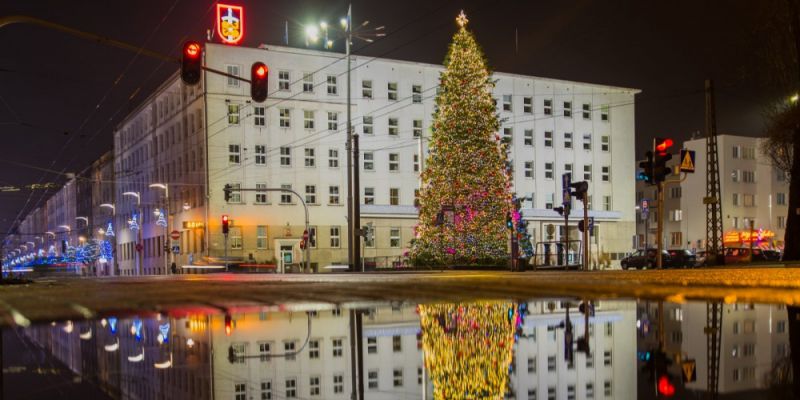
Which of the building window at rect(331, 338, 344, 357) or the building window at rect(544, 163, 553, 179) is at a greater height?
the building window at rect(544, 163, 553, 179)

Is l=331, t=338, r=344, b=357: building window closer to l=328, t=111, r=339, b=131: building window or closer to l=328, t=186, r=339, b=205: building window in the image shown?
l=328, t=186, r=339, b=205: building window

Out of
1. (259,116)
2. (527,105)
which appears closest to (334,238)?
(259,116)

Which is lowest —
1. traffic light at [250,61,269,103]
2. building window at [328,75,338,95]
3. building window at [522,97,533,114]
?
traffic light at [250,61,269,103]

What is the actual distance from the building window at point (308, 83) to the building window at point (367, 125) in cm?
561

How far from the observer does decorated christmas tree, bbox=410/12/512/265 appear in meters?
42.9

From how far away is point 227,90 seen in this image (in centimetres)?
5853

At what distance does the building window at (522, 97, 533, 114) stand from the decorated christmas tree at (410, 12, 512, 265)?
2735cm

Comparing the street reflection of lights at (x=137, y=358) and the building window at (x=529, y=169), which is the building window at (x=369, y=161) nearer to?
the building window at (x=529, y=169)

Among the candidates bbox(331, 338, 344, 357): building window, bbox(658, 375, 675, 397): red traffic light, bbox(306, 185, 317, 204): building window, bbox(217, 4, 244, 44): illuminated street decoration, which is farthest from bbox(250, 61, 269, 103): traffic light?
bbox(306, 185, 317, 204): building window

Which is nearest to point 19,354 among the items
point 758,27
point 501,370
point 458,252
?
point 501,370

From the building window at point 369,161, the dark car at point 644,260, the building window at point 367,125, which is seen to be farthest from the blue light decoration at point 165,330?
the building window at point 367,125

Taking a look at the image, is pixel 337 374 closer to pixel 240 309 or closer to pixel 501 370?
pixel 501 370

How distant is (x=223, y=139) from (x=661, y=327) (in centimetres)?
5626

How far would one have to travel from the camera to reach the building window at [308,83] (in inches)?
2408
